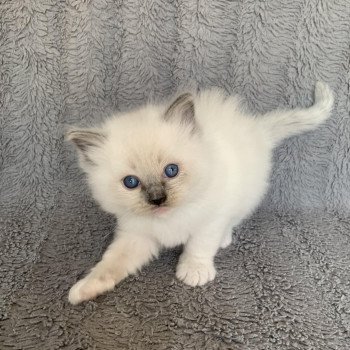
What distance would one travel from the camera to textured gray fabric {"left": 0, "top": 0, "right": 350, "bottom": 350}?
1.48m

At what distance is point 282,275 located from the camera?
5.11 feet

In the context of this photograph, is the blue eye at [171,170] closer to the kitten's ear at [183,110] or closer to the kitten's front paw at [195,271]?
the kitten's ear at [183,110]

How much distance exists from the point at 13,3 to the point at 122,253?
104 cm

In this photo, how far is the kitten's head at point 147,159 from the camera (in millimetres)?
1361

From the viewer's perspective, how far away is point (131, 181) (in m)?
1.39

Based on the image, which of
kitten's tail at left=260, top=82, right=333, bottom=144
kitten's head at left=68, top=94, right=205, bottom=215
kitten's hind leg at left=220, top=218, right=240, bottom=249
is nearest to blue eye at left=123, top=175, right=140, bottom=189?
kitten's head at left=68, top=94, right=205, bottom=215

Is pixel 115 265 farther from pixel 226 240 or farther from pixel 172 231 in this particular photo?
pixel 226 240

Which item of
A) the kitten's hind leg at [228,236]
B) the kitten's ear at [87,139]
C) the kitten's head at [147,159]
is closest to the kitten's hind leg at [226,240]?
the kitten's hind leg at [228,236]

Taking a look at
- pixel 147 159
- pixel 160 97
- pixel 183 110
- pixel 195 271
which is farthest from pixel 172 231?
pixel 160 97

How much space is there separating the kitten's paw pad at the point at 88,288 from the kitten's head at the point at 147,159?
0.75ft

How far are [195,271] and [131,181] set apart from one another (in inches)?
14.9

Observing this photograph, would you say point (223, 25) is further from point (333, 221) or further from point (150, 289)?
point (150, 289)

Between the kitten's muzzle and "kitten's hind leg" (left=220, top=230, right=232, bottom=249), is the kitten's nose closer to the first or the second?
the kitten's muzzle

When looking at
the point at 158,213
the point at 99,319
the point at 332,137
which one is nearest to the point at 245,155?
the point at 158,213
